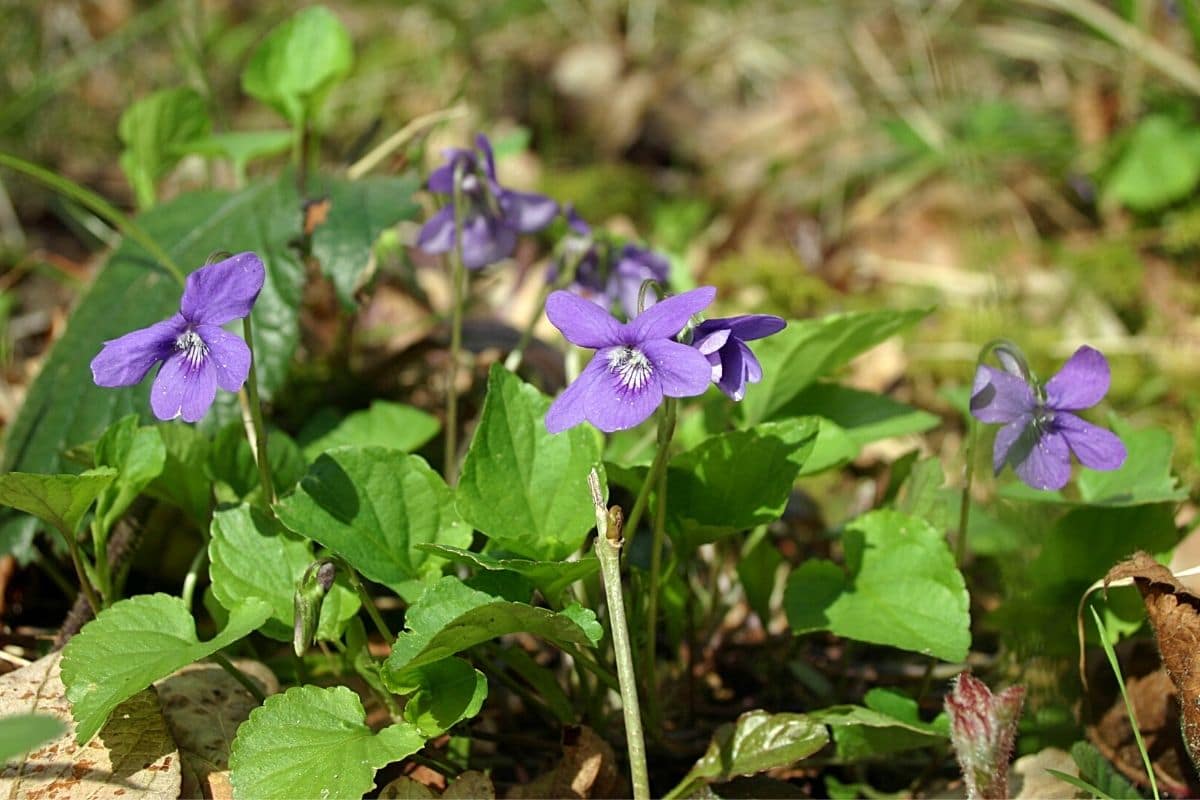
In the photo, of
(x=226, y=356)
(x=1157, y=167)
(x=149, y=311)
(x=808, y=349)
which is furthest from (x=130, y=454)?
(x=1157, y=167)

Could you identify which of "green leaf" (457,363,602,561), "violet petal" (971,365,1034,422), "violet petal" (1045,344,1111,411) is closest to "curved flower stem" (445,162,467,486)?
"green leaf" (457,363,602,561)

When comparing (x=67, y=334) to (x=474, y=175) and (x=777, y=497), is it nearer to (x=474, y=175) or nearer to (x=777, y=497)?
(x=474, y=175)

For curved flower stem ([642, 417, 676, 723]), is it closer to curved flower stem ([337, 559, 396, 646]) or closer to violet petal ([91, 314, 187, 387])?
curved flower stem ([337, 559, 396, 646])

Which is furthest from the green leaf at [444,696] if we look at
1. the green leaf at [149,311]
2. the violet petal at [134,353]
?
the green leaf at [149,311]

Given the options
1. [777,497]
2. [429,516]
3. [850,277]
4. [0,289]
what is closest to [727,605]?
[777,497]

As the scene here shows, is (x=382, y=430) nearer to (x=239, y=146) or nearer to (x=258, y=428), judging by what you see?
(x=258, y=428)

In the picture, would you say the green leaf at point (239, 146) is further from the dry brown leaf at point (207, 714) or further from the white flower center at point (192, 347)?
the dry brown leaf at point (207, 714)
